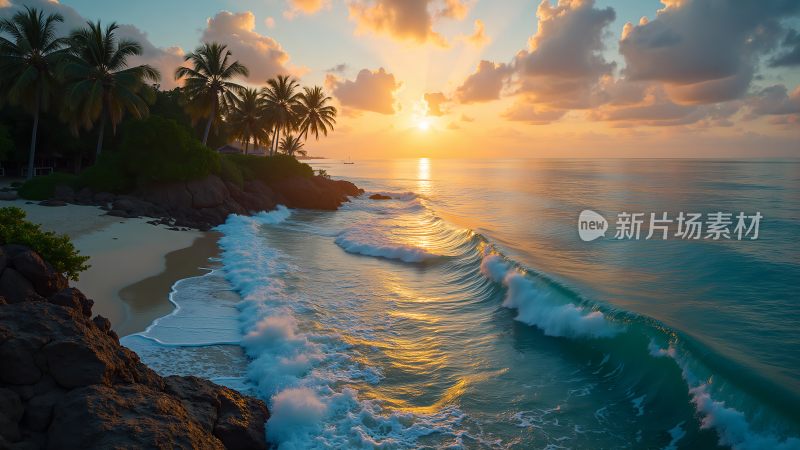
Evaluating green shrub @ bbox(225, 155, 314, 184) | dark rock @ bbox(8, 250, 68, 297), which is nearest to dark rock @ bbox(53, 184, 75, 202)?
green shrub @ bbox(225, 155, 314, 184)

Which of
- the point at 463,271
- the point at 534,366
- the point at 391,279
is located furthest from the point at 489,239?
the point at 534,366

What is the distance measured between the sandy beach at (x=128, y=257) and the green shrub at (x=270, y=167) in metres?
15.2

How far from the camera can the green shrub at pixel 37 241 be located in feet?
26.2

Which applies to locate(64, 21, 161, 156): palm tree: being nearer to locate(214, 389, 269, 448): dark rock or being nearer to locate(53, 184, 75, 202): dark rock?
locate(53, 184, 75, 202): dark rock

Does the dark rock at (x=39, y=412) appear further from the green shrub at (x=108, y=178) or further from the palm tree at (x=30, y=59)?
the palm tree at (x=30, y=59)

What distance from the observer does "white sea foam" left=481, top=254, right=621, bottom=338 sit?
10266 millimetres

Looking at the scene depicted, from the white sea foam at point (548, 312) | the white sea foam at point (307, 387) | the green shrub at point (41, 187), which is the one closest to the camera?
the white sea foam at point (307, 387)

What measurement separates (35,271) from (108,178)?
22553mm

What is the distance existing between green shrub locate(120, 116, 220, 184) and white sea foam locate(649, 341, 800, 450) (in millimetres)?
26147

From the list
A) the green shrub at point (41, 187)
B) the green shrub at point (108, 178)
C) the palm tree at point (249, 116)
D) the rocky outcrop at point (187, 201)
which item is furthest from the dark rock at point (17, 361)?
the palm tree at point (249, 116)

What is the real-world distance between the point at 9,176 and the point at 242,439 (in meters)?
45.5

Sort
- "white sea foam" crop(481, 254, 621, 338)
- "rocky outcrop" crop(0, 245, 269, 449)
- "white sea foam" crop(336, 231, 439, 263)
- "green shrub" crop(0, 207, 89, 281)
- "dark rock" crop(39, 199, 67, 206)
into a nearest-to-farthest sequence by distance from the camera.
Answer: "rocky outcrop" crop(0, 245, 269, 449) < "green shrub" crop(0, 207, 89, 281) < "white sea foam" crop(481, 254, 621, 338) < "white sea foam" crop(336, 231, 439, 263) < "dark rock" crop(39, 199, 67, 206)

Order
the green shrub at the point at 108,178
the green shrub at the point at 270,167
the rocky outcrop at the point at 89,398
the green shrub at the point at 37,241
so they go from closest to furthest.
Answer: the rocky outcrop at the point at 89,398 → the green shrub at the point at 37,241 → the green shrub at the point at 108,178 → the green shrub at the point at 270,167

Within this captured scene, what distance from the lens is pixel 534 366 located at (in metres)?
8.99
